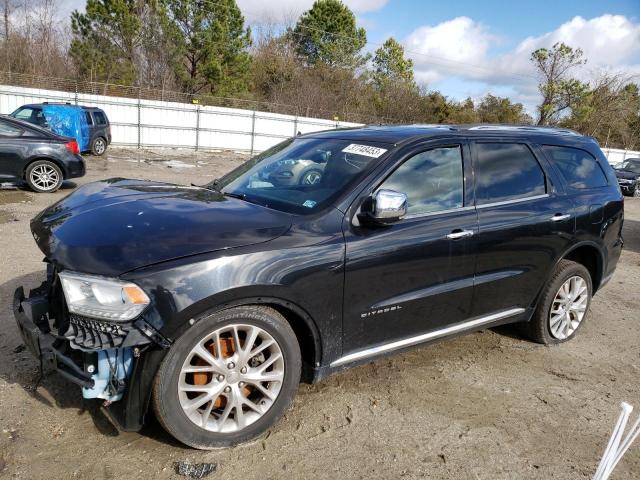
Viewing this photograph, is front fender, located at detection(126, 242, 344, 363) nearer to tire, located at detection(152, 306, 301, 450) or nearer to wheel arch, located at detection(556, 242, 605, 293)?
tire, located at detection(152, 306, 301, 450)

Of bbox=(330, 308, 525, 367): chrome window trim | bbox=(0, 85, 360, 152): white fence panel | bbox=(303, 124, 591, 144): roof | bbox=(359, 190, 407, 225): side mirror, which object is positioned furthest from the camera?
bbox=(0, 85, 360, 152): white fence panel

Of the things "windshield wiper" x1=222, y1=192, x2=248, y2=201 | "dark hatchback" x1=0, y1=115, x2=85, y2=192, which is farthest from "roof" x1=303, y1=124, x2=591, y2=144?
"dark hatchback" x1=0, y1=115, x2=85, y2=192

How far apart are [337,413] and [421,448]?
555 millimetres

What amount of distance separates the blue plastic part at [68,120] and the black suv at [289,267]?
46.3 feet

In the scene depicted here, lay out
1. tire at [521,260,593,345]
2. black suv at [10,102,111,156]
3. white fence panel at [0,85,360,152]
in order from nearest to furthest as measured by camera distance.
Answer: tire at [521,260,593,345], black suv at [10,102,111,156], white fence panel at [0,85,360,152]

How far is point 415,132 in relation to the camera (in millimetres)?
3578

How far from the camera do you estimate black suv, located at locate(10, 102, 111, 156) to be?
15664mm

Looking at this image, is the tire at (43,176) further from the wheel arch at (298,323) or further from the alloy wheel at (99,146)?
the wheel arch at (298,323)

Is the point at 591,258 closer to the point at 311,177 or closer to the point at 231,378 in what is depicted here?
the point at 311,177

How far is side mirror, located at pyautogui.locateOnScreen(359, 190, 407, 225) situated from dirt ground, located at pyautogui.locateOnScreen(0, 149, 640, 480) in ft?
3.98

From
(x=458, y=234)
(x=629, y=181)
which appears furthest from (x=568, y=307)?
(x=629, y=181)

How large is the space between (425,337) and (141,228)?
1946mm

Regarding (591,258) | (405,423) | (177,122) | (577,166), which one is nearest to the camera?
(405,423)

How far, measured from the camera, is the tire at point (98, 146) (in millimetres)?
17625
